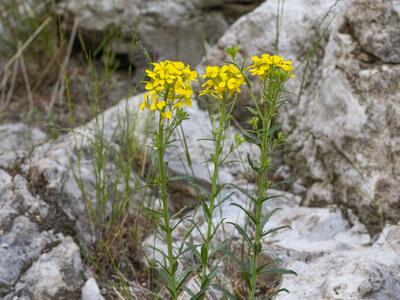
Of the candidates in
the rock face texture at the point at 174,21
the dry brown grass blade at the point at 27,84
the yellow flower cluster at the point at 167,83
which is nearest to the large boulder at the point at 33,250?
the dry brown grass blade at the point at 27,84

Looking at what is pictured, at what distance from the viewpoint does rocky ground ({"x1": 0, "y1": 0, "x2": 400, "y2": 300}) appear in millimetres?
2197

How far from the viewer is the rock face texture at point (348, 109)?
2.35 metres

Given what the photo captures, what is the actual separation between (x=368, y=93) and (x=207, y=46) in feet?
4.45

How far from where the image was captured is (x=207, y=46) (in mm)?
3547

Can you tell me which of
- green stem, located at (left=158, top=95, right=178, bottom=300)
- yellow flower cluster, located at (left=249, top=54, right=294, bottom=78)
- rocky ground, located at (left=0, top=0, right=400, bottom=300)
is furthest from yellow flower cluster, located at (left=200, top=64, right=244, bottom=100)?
rocky ground, located at (left=0, top=0, right=400, bottom=300)

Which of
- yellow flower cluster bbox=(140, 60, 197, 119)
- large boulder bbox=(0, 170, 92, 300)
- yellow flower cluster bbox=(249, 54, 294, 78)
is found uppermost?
yellow flower cluster bbox=(249, 54, 294, 78)

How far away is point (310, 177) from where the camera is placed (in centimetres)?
265

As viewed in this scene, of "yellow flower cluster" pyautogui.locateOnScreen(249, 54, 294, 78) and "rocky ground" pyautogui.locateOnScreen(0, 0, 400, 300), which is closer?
"yellow flower cluster" pyautogui.locateOnScreen(249, 54, 294, 78)

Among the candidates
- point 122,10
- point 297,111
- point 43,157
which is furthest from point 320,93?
point 122,10

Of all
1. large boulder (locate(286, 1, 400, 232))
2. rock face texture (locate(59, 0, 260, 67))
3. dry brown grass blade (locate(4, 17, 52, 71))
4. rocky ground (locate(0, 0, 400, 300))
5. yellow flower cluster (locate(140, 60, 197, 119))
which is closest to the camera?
yellow flower cluster (locate(140, 60, 197, 119))

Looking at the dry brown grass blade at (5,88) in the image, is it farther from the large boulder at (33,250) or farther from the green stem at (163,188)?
the green stem at (163,188)

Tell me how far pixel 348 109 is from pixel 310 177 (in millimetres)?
363

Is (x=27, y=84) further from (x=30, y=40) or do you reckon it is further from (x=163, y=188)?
(x=163, y=188)

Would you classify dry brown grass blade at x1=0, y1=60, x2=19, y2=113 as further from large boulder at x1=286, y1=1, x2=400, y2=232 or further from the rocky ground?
large boulder at x1=286, y1=1, x2=400, y2=232
